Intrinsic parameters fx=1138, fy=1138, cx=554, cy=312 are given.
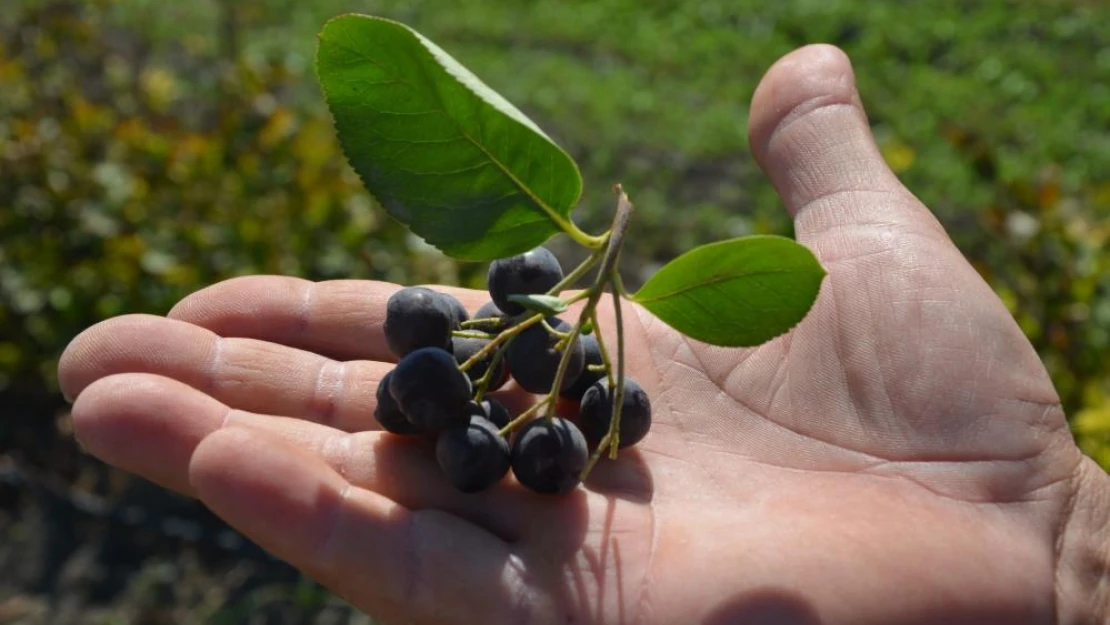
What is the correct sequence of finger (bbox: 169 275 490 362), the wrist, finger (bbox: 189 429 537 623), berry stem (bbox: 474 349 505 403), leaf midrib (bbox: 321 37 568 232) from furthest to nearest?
finger (bbox: 169 275 490 362)
the wrist
berry stem (bbox: 474 349 505 403)
leaf midrib (bbox: 321 37 568 232)
finger (bbox: 189 429 537 623)

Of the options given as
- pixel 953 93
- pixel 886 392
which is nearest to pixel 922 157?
pixel 953 93

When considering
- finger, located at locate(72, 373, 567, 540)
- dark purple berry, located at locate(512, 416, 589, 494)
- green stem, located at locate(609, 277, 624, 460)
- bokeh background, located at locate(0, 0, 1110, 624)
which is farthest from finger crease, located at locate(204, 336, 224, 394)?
bokeh background, located at locate(0, 0, 1110, 624)

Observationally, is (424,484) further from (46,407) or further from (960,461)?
(46,407)

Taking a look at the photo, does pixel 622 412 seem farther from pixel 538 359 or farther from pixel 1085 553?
pixel 1085 553

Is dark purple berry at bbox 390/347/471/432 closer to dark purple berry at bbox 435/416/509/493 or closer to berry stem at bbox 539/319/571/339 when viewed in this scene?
dark purple berry at bbox 435/416/509/493

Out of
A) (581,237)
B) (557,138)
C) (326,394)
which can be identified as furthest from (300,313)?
(557,138)

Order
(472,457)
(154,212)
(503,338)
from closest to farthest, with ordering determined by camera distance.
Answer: (472,457), (503,338), (154,212)

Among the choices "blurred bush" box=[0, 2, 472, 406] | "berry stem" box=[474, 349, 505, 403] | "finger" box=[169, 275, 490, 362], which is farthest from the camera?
"blurred bush" box=[0, 2, 472, 406]
